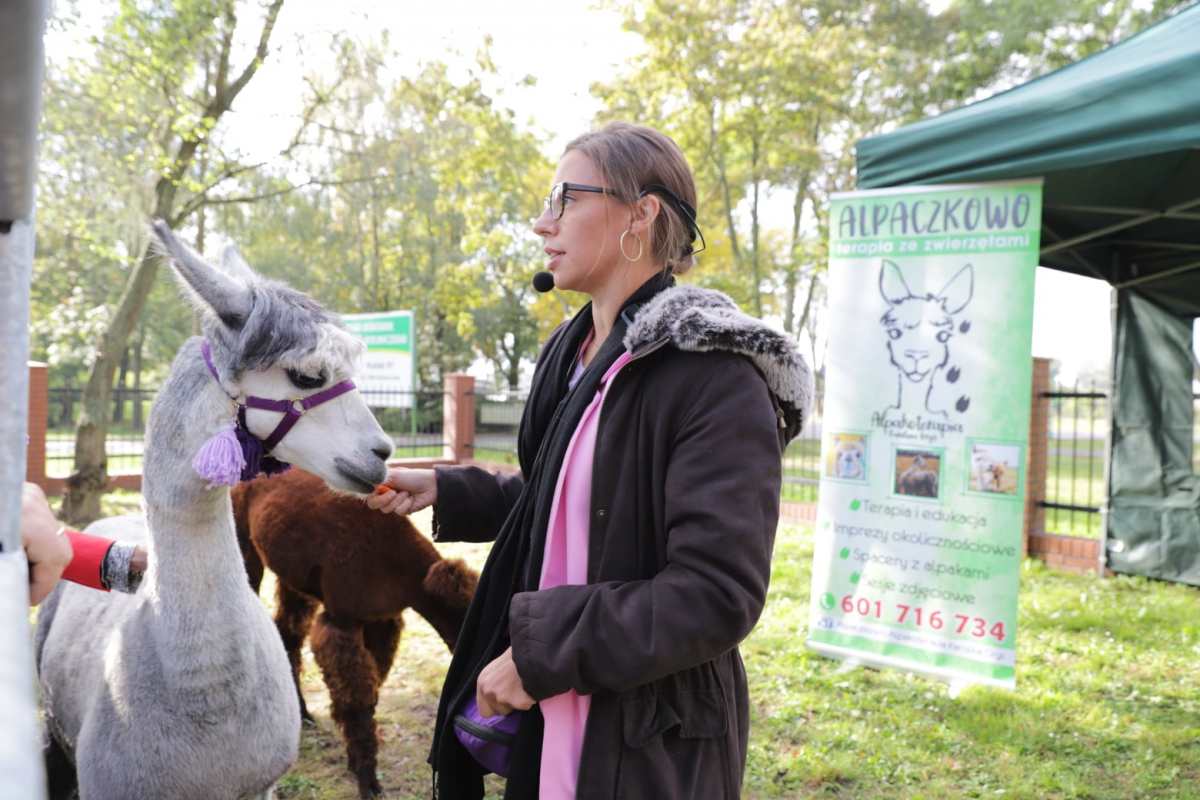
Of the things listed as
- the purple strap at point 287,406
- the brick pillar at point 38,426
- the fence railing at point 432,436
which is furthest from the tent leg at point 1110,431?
the brick pillar at point 38,426

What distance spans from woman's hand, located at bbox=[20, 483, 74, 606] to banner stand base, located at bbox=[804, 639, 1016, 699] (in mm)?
4328

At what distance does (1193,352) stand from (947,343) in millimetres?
3570

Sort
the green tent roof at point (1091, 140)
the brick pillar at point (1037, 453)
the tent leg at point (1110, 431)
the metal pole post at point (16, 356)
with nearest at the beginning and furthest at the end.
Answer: the metal pole post at point (16, 356)
the green tent roof at point (1091, 140)
the tent leg at point (1110, 431)
the brick pillar at point (1037, 453)

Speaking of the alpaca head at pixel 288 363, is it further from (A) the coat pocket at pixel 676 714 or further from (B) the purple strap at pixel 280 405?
(A) the coat pocket at pixel 676 714

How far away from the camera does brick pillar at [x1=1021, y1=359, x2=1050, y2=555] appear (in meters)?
7.36

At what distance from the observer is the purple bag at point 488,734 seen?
5.13 feet

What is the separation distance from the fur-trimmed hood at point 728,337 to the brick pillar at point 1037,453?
681cm

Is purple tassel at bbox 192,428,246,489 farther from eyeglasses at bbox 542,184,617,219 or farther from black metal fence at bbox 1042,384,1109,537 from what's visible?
black metal fence at bbox 1042,384,1109,537

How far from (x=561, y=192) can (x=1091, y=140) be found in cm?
318

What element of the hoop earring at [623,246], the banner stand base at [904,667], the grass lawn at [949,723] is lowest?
the grass lawn at [949,723]

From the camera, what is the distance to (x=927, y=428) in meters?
4.38

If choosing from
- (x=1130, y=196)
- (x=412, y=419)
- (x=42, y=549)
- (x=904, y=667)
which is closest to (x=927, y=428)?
(x=904, y=667)

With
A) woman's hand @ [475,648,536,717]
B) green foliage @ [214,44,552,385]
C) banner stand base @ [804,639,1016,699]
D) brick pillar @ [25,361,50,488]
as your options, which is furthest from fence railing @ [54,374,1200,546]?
woman's hand @ [475,648,536,717]

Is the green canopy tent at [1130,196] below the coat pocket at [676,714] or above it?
above
